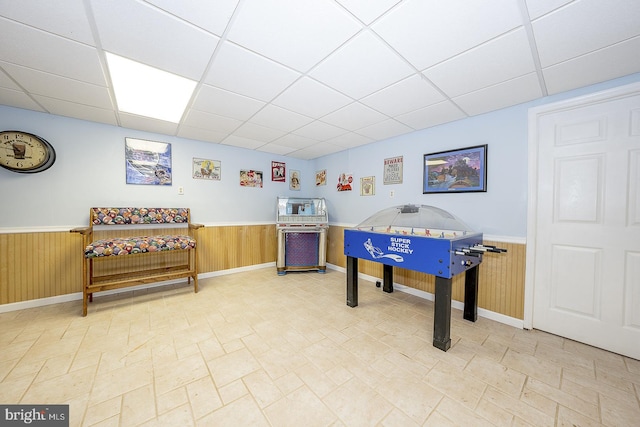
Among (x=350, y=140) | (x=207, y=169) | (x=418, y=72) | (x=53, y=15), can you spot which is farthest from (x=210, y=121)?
(x=418, y=72)

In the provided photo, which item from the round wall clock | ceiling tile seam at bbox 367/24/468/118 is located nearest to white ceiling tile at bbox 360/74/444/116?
ceiling tile seam at bbox 367/24/468/118

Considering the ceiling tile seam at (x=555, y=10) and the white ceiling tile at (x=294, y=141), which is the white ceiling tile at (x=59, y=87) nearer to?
the white ceiling tile at (x=294, y=141)

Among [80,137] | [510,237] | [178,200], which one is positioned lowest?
[510,237]

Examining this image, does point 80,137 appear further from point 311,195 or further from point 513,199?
point 513,199

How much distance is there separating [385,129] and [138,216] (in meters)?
4.00

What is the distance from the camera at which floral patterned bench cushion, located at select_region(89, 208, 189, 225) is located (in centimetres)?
321

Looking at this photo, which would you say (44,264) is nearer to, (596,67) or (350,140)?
(350,140)

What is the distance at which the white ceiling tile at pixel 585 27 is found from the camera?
1.35 metres

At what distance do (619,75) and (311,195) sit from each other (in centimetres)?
461

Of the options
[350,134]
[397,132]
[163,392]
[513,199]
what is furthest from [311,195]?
[163,392]

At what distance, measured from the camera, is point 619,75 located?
2008 millimetres

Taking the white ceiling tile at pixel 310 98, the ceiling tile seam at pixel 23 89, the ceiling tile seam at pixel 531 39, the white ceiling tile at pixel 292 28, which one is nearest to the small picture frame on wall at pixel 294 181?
the white ceiling tile at pixel 310 98

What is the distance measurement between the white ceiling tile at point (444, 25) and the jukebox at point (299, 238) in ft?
10.4

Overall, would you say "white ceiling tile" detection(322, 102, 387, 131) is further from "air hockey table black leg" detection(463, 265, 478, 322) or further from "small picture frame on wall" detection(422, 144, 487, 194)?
"air hockey table black leg" detection(463, 265, 478, 322)
